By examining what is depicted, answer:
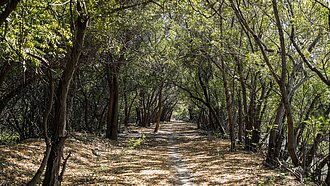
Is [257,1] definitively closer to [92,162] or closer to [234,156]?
[234,156]

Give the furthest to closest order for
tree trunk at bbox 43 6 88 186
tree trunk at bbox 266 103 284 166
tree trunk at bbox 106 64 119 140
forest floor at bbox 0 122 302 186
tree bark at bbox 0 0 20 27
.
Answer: tree trunk at bbox 106 64 119 140 → tree trunk at bbox 266 103 284 166 → forest floor at bbox 0 122 302 186 → tree trunk at bbox 43 6 88 186 → tree bark at bbox 0 0 20 27

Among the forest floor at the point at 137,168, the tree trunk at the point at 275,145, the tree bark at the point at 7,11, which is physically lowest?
the forest floor at the point at 137,168

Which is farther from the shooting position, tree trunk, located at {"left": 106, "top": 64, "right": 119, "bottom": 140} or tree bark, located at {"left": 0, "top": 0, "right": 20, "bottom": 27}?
tree trunk, located at {"left": 106, "top": 64, "right": 119, "bottom": 140}

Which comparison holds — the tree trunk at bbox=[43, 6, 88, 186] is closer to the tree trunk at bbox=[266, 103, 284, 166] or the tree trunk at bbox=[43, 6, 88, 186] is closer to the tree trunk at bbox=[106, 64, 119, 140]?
the tree trunk at bbox=[266, 103, 284, 166]

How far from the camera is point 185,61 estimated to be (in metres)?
23.4

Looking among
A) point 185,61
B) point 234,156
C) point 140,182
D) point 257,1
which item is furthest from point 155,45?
point 140,182

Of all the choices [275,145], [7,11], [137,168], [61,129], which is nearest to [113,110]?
[137,168]

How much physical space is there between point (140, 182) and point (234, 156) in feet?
22.4

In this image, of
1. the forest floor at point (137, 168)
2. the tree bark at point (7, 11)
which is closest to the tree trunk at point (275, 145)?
the forest floor at point (137, 168)

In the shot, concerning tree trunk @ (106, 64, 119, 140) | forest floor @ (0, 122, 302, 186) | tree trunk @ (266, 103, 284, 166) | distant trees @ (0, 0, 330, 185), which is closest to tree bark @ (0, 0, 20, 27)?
distant trees @ (0, 0, 330, 185)

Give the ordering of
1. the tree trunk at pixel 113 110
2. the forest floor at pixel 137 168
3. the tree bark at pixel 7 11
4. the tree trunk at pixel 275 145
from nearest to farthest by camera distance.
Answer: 1. the tree bark at pixel 7 11
2. the forest floor at pixel 137 168
3. the tree trunk at pixel 275 145
4. the tree trunk at pixel 113 110

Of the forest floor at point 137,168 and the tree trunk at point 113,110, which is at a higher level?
the tree trunk at point 113,110

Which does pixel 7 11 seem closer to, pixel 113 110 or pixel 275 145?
pixel 275 145

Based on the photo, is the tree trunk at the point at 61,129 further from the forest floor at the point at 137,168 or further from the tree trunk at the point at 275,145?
the tree trunk at the point at 275,145
